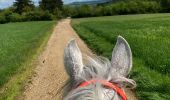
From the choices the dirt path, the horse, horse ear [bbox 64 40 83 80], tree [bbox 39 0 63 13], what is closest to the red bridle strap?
the horse

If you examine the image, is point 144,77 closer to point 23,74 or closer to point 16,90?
point 16,90

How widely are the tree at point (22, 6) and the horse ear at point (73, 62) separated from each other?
101482 millimetres

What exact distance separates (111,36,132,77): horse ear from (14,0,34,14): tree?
101m

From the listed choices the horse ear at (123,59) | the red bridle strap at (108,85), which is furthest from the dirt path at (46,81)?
the red bridle strap at (108,85)

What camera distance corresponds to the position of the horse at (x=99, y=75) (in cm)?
207

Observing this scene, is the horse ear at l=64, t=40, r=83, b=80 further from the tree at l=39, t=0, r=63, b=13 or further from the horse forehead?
the tree at l=39, t=0, r=63, b=13

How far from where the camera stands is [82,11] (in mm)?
89562

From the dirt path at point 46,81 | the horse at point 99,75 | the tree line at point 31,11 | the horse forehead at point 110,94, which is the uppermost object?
the horse at point 99,75

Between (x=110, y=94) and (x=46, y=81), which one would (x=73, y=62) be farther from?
(x=46, y=81)

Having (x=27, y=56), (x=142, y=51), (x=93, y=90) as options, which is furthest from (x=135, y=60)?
(x=93, y=90)

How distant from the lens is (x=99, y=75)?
7.27 ft

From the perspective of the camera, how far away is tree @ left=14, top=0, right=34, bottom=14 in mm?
103625

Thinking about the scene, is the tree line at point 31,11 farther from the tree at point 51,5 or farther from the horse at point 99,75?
the horse at point 99,75

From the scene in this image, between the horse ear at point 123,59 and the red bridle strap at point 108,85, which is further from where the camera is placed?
the horse ear at point 123,59
